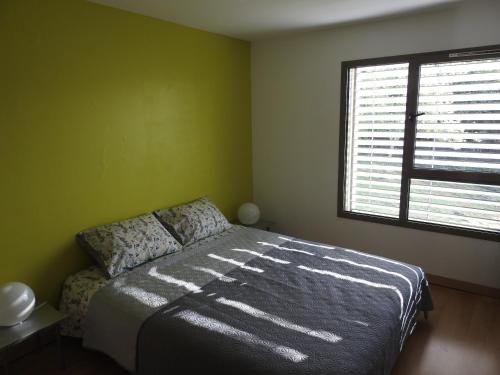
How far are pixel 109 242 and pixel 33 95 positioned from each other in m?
1.03

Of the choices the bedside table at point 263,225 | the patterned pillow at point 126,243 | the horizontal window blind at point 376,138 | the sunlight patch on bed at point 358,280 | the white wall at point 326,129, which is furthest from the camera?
the bedside table at point 263,225

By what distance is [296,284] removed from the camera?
2238 millimetres

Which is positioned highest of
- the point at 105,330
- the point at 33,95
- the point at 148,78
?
the point at 148,78

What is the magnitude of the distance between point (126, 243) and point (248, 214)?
1.44m

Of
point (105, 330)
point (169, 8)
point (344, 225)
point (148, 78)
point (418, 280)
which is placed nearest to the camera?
point (105, 330)

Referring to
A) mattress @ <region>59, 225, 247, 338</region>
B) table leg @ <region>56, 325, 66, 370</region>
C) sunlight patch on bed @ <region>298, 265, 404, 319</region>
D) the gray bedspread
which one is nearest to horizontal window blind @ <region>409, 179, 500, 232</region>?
the gray bedspread

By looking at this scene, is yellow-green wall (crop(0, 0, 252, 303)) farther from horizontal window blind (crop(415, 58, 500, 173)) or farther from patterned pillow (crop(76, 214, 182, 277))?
horizontal window blind (crop(415, 58, 500, 173))

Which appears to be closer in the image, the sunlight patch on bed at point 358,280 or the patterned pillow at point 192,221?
the sunlight patch on bed at point 358,280

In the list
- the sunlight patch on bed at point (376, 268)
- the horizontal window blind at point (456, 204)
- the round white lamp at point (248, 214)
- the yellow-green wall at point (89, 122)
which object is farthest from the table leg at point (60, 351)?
the horizontal window blind at point (456, 204)

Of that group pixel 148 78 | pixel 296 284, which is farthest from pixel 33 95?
pixel 296 284

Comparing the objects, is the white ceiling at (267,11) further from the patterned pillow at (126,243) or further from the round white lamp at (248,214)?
the round white lamp at (248,214)

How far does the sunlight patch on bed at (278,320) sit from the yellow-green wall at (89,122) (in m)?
1.23

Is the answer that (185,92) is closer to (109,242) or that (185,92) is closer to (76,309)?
(109,242)

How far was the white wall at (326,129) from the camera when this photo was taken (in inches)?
112
